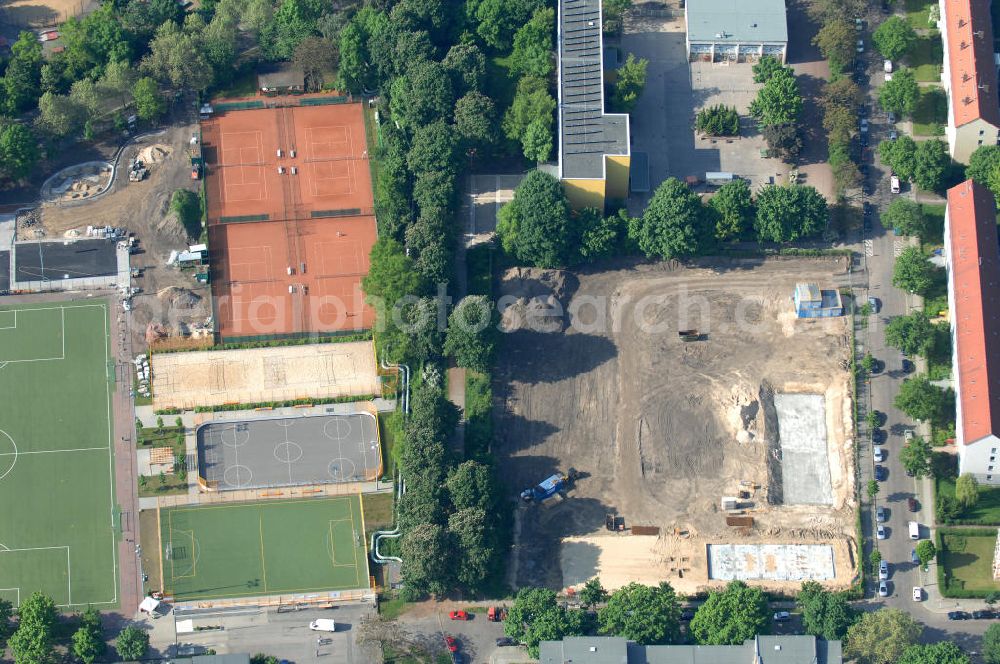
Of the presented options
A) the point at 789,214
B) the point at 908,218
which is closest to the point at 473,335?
the point at 789,214

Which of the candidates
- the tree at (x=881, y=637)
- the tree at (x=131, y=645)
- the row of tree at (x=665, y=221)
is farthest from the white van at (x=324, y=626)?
the tree at (x=881, y=637)

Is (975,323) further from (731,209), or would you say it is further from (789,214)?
(731,209)

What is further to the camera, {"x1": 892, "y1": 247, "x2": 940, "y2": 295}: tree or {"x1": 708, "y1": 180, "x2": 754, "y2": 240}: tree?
{"x1": 708, "y1": 180, "x2": 754, "y2": 240}: tree

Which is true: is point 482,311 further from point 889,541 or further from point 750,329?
point 889,541

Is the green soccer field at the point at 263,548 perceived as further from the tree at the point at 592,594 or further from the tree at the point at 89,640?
the tree at the point at 592,594

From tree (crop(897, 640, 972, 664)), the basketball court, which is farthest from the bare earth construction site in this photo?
the basketball court

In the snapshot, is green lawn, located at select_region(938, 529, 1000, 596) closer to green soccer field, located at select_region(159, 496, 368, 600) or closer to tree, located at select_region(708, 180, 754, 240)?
tree, located at select_region(708, 180, 754, 240)
